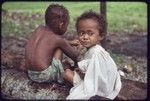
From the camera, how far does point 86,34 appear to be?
4516 mm

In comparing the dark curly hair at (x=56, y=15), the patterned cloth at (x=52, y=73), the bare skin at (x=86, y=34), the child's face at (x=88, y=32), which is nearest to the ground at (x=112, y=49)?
the patterned cloth at (x=52, y=73)

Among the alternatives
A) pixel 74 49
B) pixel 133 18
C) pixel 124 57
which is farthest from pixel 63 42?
pixel 133 18

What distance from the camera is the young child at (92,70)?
4.29 metres

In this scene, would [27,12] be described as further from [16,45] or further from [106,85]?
[106,85]

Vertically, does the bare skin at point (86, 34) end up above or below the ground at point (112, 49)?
above

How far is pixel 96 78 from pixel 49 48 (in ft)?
2.43

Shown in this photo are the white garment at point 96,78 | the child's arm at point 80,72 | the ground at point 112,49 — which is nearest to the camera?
the white garment at point 96,78

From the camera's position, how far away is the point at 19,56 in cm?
594

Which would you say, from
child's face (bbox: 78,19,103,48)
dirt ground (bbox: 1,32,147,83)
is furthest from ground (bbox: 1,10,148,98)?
child's face (bbox: 78,19,103,48)

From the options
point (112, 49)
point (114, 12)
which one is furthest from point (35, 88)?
point (114, 12)

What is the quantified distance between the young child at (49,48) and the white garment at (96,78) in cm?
35

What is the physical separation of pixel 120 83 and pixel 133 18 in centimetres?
885

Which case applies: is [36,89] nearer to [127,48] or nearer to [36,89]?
[36,89]

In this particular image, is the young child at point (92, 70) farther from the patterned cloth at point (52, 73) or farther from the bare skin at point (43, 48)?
the bare skin at point (43, 48)
